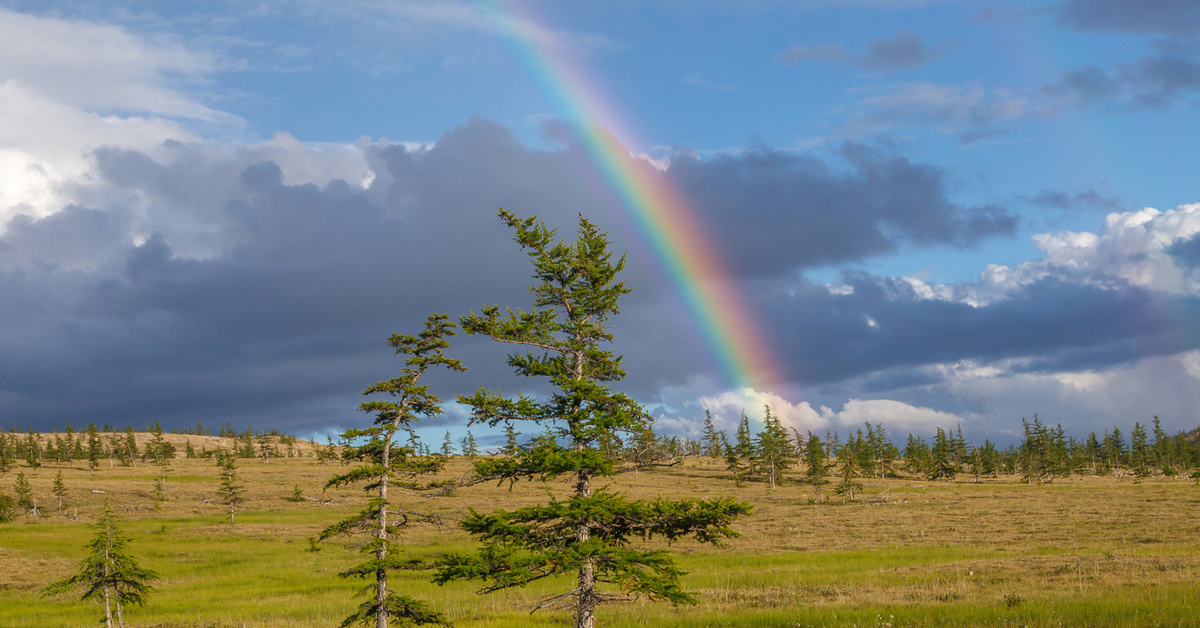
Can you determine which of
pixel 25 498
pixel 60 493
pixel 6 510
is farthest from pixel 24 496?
pixel 6 510

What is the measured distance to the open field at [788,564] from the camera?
23.5 m

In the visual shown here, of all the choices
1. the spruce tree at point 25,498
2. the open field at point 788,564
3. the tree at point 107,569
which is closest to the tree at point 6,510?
the spruce tree at point 25,498

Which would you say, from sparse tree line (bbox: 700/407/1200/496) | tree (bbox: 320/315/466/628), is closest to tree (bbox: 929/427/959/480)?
sparse tree line (bbox: 700/407/1200/496)

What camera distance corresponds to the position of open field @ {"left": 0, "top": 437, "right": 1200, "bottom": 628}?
77.0 feet

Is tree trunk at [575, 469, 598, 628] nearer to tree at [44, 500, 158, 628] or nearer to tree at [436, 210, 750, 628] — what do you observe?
tree at [436, 210, 750, 628]

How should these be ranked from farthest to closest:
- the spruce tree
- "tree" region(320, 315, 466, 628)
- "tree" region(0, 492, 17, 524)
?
1. the spruce tree
2. "tree" region(0, 492, 17, 524)
3. "tree" region(320, 315, 466, 628)

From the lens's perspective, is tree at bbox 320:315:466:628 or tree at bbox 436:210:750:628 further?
tree at bbox 320:315:466:628

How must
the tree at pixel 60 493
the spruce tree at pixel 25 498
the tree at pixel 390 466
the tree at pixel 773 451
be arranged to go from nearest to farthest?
1. the tree at pixel 390 466
2. the spruce tree at pixel 25 498
3. the tree at pixel 60 493
4. the tree at pixel 773 451

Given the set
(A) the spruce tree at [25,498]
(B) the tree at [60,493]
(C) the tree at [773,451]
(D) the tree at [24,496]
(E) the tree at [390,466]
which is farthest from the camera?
(C) the tree at [773,451]

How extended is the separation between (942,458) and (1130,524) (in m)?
87.1

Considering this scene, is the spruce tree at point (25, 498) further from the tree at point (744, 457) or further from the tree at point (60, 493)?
the tree at point (744, 457)

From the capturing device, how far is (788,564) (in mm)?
43719

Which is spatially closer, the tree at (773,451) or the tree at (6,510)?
the tree at (6,510)

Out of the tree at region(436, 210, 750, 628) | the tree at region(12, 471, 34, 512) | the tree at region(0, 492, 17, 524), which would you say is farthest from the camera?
the tree at region(12, 471, 34, 512)
